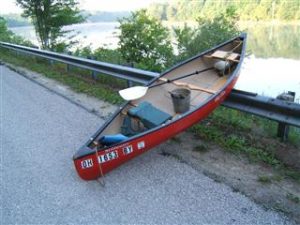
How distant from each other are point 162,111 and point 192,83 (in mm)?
1397

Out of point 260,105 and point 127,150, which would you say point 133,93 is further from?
point 260,105

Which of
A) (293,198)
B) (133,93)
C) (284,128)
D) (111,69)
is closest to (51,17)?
(111,69)

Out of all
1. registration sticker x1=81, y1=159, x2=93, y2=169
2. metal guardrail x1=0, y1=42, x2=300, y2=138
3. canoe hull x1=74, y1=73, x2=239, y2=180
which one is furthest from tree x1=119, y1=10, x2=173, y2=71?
registration sticker x1=81, y1=159, x2=93, y2=169

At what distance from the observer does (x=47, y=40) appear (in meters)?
16.0

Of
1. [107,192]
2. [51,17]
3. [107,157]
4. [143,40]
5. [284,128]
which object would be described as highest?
[51,17]

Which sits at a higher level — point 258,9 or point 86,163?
point 86,163

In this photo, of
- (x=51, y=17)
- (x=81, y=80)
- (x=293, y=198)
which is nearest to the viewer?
(x=293, y=198)

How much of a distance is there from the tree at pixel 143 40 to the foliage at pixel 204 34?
0.58 metres

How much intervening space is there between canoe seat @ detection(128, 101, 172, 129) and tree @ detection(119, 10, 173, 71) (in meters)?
7.28

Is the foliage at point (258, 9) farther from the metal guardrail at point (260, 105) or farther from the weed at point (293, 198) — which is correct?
the weed at point (293, 198)

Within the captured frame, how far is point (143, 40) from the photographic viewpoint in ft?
38.9

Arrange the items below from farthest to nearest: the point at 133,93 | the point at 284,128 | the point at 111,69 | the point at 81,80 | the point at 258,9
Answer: the point at 258,9 → the point at 81,80 → the point at 111,69 → the point at 133,93 → the point at 284,128

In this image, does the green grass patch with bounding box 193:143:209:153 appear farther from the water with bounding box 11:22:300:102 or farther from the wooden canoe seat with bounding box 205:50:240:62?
the water with bounding box 11:22:300:102

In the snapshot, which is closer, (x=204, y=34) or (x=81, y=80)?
(x=81, y=80)
